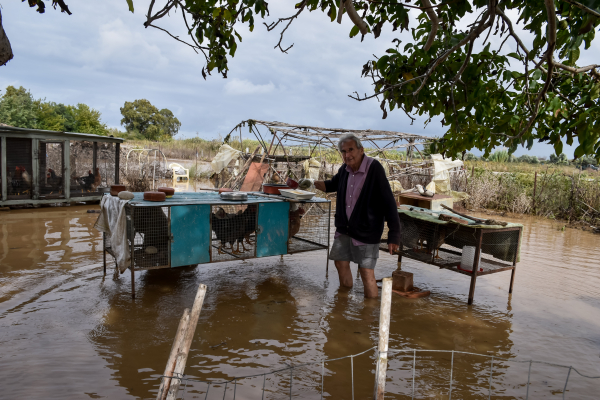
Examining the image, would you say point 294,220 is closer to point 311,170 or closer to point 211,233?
point 211,233

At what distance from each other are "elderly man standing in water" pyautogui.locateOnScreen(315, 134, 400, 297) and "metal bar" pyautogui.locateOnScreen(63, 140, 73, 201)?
935 cm

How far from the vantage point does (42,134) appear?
1071 cm

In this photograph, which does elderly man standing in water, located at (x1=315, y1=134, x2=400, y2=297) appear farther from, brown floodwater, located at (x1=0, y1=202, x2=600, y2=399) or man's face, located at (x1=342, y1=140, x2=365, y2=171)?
brown floodwater, located at (x1=0, y1=202, x2=600, y2=399)

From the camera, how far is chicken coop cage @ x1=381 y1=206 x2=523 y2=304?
510cm

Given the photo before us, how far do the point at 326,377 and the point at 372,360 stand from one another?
53 centimetres

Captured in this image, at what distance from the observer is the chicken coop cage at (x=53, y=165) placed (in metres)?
10.3

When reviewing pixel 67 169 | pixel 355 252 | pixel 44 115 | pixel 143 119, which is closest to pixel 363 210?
pixel 355 252

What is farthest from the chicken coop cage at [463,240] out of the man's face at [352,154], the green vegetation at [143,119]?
the green vegetation at [143,119]

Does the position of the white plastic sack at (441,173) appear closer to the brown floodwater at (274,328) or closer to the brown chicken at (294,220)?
the brown floodwater at (274,328)

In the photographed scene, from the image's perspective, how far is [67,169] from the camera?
11375mm

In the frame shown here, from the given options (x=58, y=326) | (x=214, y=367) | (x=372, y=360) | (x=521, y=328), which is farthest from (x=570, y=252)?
(x=58, y=326)

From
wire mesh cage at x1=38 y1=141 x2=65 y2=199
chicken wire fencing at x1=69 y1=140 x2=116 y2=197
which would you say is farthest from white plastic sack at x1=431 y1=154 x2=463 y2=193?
wire mesh cage at x1=38 y1=141 x2=65 y2=199

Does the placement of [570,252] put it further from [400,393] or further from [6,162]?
[6,162]

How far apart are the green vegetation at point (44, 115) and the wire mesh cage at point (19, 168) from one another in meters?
15.6
